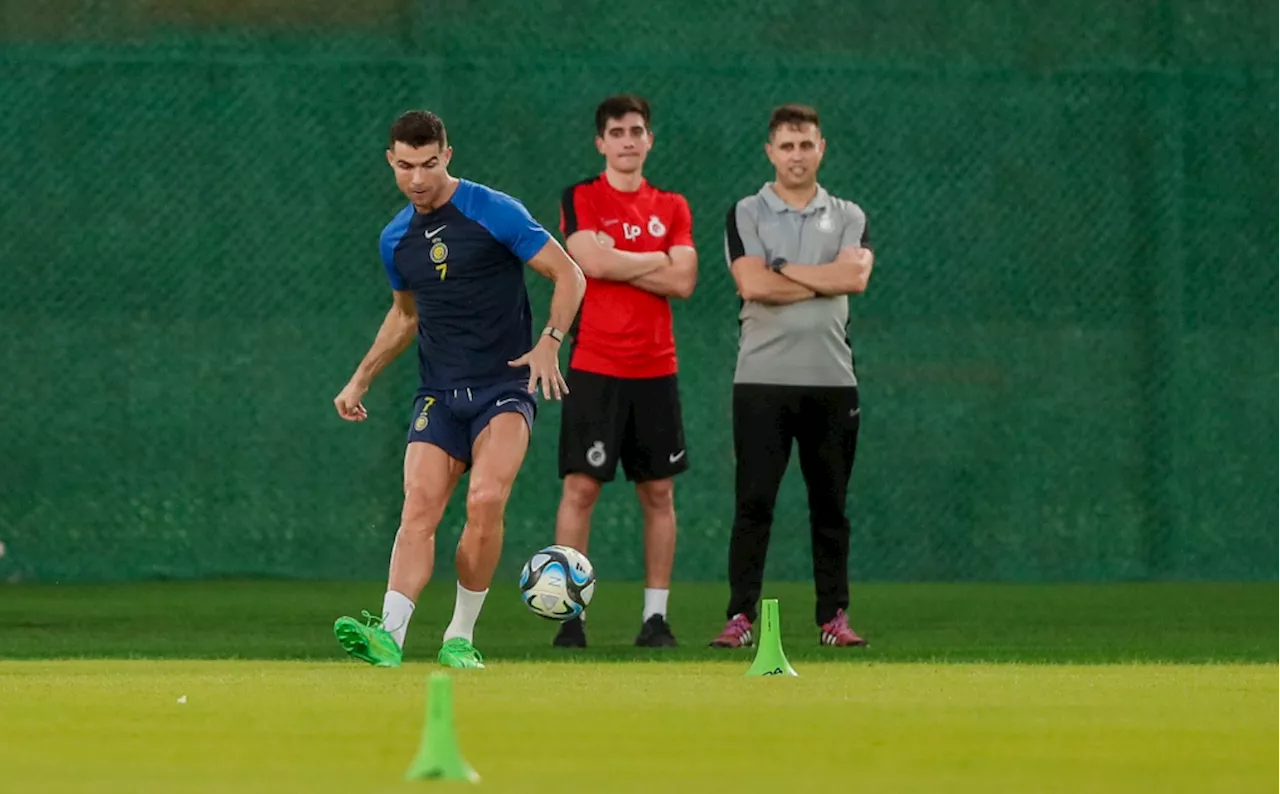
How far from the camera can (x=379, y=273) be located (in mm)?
12977

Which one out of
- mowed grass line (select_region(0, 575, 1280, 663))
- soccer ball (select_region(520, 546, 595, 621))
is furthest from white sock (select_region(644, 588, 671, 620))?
soccer ball (select_region(520, 546, 595, 621))

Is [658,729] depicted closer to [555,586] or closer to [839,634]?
[555,586]

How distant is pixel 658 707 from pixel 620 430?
328 centimetres

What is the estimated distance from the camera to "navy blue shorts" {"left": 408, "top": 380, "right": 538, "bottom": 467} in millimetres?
8250

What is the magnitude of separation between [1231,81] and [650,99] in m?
3.24

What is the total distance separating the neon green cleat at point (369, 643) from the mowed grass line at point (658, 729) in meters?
0.07

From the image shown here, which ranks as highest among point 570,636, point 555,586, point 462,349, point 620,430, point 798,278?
point 798,278

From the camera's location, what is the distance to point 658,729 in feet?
18.7

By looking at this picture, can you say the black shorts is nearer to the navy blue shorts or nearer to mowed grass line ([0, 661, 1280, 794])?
the navy blue shorts

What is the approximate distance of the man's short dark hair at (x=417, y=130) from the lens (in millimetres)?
8070

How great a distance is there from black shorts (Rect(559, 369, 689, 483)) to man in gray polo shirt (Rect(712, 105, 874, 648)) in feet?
0.97

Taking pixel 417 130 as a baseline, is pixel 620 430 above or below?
below

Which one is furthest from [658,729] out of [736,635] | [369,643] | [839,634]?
[839,634]

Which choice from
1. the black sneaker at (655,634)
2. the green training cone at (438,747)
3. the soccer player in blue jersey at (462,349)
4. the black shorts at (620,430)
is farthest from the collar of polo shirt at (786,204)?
the green training cone at (438,747)
